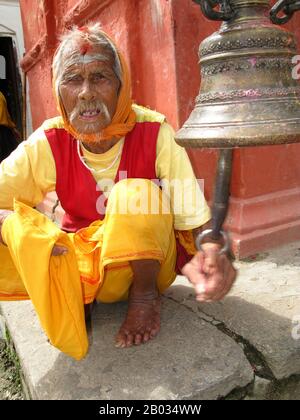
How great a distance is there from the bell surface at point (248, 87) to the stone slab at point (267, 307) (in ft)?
3.18

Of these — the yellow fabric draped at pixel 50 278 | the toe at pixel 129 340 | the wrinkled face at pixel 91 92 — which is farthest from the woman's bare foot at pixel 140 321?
the wrinkled face at pixel 91 92

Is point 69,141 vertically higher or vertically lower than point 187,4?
lower

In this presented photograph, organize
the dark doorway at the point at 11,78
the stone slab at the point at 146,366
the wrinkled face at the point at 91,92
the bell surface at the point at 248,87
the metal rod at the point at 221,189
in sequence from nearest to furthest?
the bell surface at the point at 248,87, the metal rod at the point at 221,189, the stone slab at the point at 146,366, the wrinkled face at the point at 91,92, the dark doorway at the point at 11,78

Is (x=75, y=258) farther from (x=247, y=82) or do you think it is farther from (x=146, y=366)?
(x=247, y=82)

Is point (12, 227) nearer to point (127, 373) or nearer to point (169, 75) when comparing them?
point (127, 373)

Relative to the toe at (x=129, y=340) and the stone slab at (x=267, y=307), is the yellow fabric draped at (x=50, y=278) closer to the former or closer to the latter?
the toe at (x=129, y=340)

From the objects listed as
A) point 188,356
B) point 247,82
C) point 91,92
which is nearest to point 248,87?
point 247,82

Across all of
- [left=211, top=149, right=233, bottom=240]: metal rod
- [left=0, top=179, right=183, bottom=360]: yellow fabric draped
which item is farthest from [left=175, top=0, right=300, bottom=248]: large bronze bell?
[left=0, top=179, right=183, bottom=360]: yellow fabric draped

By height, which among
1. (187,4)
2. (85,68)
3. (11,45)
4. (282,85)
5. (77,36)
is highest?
(11,45)

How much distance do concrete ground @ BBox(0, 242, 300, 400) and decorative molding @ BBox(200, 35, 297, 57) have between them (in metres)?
1.05

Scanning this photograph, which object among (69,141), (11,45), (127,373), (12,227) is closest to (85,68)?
(69,141)

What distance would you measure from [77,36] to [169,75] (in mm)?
730

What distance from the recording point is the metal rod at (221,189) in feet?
3.94

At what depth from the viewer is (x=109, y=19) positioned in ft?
9.36
